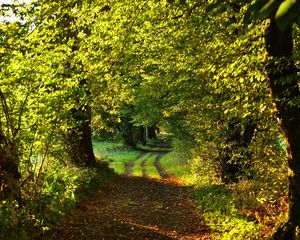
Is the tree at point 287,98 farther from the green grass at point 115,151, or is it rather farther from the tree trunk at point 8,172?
the green grass at point 115,151

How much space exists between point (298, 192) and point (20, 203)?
630 cm

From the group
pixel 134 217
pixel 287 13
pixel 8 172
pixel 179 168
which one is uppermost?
pixel 287 13

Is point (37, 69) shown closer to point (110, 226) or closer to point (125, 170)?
point (110, 226)

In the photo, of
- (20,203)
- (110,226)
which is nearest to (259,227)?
(110,226)

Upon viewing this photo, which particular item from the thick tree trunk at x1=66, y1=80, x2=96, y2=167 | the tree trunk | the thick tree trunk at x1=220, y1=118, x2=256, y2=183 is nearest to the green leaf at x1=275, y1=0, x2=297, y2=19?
the tree trunk

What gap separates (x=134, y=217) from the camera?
13.4 metres

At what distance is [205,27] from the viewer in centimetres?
1280

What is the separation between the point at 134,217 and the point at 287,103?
336 inches

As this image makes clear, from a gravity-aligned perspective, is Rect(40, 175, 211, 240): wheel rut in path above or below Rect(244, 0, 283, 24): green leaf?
below

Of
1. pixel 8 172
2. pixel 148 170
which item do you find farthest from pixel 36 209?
pixel 148 170

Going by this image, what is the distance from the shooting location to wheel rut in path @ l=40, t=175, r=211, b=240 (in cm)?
1064

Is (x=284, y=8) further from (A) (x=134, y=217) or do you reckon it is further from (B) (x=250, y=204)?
(A) (x=134, y=217)

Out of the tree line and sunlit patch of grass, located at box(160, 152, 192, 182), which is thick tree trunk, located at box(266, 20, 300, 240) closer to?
the tree line

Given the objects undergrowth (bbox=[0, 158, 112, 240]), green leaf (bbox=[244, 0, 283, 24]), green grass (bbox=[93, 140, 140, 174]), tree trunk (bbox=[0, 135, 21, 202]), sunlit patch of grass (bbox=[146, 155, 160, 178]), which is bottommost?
sunlit patch of grass (bbox=[146, 155, 160, 178])
